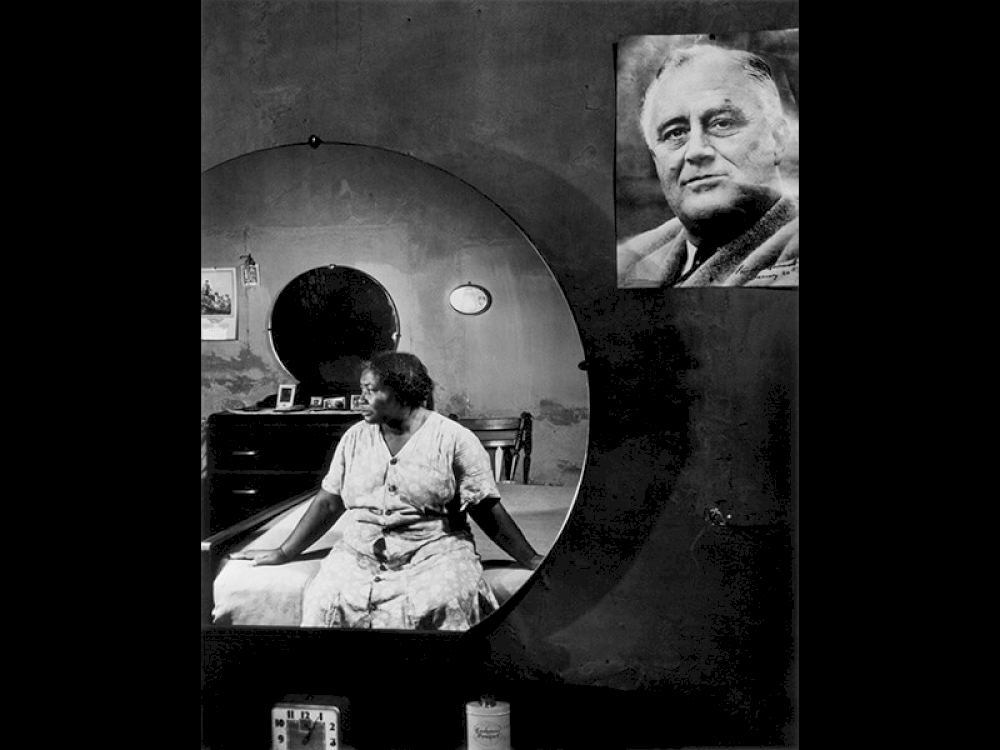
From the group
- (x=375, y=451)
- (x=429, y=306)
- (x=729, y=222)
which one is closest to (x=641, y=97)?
(x=729, y=222)

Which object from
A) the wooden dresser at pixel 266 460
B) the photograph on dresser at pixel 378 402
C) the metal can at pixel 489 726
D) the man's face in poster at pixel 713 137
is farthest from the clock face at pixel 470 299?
the metal can at pixel 489 726

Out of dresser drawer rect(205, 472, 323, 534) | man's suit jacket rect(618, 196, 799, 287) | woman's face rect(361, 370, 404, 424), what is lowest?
dresser drawer rect(205, 472, 323, 534)

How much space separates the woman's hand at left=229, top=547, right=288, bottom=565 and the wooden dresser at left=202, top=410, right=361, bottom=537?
83 mm

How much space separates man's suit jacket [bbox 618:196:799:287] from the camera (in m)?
1.94

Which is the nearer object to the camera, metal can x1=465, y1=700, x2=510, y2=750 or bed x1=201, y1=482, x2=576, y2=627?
metal can x1=465, y1=700, x2=510, y2=750

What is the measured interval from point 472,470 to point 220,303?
2.48 feet

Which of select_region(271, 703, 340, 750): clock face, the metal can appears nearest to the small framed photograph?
select_region(271, 703, 340, 750): clock face

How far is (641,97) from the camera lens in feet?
6.44

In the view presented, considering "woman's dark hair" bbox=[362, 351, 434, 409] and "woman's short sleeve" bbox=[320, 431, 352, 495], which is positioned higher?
"woman's dark hair" bbox=[362, 351, 434, 409]

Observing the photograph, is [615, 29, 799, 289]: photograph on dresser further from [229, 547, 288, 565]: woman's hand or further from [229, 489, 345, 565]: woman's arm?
[229, 547, 288, 565]: woman's hand

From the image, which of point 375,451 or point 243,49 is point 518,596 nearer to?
point 375,451

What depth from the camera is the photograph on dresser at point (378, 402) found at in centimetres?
192

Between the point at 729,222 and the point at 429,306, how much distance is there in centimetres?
77

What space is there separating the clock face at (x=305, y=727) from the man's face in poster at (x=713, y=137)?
1.46 m
